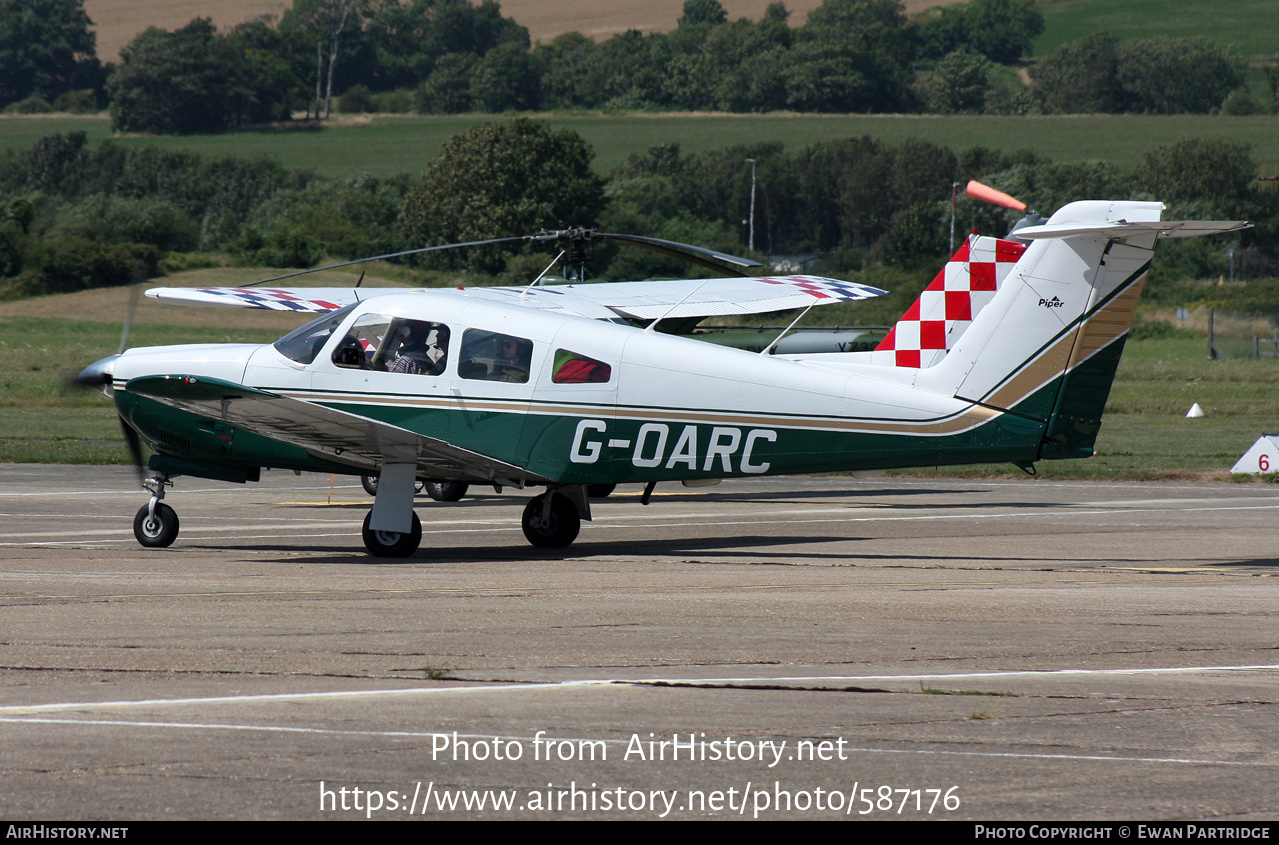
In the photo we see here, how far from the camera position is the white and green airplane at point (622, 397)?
12.1 meters

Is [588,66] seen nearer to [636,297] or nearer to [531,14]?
[531,14]

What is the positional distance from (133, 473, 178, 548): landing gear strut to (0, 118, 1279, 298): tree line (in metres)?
45.6

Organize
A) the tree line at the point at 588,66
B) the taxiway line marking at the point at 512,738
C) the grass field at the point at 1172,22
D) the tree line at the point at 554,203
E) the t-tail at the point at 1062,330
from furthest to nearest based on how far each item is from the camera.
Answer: the grass field at the point at 1172,22 < the tree line at the point at 588,66 < the tree line at the point at 554,203 < the t-tail at the point at 1062,330 < the taxiway line marking at the point at 512,738

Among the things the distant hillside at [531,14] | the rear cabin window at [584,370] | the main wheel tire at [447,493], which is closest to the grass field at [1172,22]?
the distant hillside at [531,14]

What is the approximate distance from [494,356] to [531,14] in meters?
188

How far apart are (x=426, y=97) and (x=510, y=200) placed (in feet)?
265

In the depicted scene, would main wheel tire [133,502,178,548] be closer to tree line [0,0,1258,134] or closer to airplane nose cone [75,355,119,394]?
airplane nose cone [75,355,119,394]

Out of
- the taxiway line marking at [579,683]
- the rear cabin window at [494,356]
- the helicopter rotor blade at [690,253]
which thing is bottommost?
the taxiway line marking at [579,683]

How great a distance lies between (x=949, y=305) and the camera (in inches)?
646

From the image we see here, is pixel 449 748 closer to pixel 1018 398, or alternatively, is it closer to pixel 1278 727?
pixel 1278 727

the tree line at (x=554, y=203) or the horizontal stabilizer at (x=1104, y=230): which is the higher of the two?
the horizontal stabilizer at (x=1104, y=230)

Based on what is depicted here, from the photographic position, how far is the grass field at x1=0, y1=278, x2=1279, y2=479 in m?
23.7

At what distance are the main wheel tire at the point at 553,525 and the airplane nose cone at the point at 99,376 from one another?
14.1ft

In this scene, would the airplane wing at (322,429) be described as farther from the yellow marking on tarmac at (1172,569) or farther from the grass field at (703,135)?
the grass field at (703,135)
